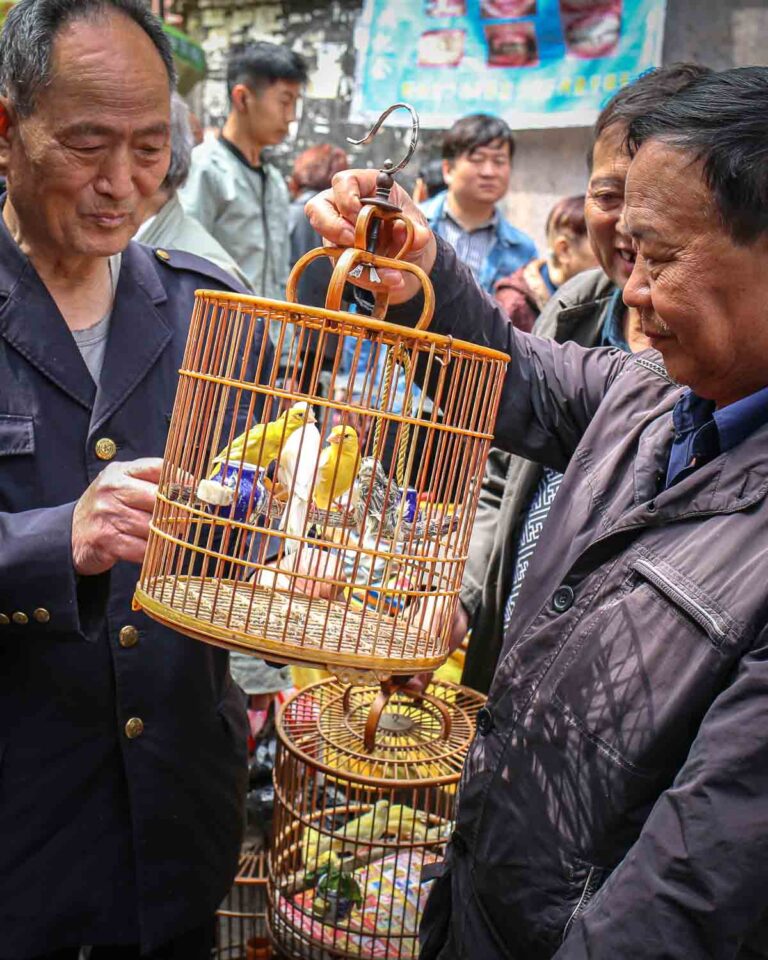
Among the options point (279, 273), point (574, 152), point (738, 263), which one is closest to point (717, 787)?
point (738, 263)

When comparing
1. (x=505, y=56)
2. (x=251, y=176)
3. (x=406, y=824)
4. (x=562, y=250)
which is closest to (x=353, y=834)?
(x=406, y=824)

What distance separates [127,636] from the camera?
6.46ft

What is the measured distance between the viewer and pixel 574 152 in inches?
285

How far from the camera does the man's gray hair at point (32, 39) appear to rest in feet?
6.10

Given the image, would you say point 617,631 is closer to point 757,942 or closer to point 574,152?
point 757,942

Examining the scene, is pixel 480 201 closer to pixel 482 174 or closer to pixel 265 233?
pixel 482 174

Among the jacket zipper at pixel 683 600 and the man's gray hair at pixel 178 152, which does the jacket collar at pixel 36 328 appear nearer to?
the jacket zipper at pixel 683 600

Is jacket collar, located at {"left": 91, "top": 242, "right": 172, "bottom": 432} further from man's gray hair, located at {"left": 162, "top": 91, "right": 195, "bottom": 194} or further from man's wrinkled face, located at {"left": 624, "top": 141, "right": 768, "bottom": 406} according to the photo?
man's gray hair, located at {"left": 162, "top": 91, "right": 195, "bottom": 194}

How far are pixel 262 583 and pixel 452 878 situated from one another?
0.63m

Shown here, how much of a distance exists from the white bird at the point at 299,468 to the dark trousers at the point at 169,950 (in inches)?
40.0

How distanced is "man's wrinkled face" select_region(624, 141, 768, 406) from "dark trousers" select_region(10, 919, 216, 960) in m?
1.56

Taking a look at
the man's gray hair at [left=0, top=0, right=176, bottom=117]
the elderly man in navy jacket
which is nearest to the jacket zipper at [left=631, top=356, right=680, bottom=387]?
the elderly man in navy jacket

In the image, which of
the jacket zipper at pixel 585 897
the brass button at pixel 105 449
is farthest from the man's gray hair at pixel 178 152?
the jacket zipper at pixel 585 897

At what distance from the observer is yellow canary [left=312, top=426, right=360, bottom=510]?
1597 millimetres
